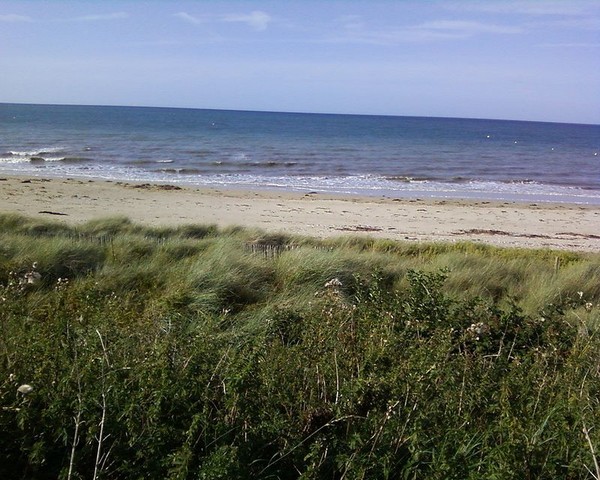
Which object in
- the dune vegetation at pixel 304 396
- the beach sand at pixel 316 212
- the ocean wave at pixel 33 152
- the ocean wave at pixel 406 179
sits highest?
the dune vegetation at pixel 304 396

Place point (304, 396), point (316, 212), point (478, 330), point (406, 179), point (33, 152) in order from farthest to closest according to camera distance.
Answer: point (33, 152) → point (406, 179) → point (316, 212) → point (478, 330) → point (304, 396)

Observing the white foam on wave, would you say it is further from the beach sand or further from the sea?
the beach sand

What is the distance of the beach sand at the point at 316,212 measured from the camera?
15797 millimetres

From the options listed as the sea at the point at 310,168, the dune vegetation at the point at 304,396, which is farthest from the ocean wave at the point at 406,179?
the dune vegetation at the point at 304,396

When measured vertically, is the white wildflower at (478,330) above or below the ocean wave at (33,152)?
above

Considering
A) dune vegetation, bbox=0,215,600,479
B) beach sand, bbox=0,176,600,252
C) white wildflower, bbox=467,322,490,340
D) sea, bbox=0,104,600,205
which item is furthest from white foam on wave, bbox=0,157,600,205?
dune vegetation, bbox=0,215,600,479

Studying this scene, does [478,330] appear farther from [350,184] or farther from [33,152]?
[33,152]

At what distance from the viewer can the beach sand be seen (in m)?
15.8

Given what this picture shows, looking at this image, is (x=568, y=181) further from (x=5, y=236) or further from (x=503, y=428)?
(x=503, y=428)

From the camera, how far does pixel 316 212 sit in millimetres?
18859

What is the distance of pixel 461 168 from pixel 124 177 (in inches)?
814

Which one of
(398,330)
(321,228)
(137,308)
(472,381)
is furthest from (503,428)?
(321,228)

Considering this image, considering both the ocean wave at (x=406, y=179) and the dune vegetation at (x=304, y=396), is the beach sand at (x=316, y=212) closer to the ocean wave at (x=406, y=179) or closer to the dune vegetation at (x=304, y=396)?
the ocean wave at (x=406, y=179)

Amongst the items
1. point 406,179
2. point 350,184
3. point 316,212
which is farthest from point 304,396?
point 406,179
